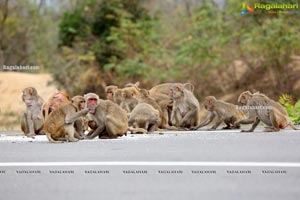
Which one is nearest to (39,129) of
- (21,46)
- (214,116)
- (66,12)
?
(214,116)

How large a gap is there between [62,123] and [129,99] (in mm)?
2517

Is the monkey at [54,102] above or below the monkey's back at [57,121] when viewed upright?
above

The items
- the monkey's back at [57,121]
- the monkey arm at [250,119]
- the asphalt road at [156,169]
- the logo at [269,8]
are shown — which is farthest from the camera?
the logo at [269,8]

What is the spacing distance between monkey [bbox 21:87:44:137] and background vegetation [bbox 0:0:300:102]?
12691 millimetres

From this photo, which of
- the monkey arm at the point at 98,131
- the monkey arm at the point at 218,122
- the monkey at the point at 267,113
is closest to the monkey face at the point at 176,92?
the monkey arm at the point at 218,122

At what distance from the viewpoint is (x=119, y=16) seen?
1067 inches

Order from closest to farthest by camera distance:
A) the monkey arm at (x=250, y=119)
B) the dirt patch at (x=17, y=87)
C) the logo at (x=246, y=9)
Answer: the monkey arm at (x=250, y=119) < the dirt patch at (x=17, y=87) < the logo at (x=246, y=9)

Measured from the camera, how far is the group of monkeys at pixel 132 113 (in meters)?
9.95

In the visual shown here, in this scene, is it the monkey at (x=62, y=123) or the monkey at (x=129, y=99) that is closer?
the monkey at (x=62, y=123)

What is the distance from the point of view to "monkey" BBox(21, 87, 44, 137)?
11.0 meters

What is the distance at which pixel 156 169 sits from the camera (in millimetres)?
7094

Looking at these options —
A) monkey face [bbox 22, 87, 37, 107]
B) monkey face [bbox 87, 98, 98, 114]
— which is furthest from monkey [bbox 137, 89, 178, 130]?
monkey face [bbox 87, 98, 98, 114]

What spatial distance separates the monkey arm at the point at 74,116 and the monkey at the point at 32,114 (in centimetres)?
130

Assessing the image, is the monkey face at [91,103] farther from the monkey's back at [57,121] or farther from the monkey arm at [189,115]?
the monkey arm at [189,115]
